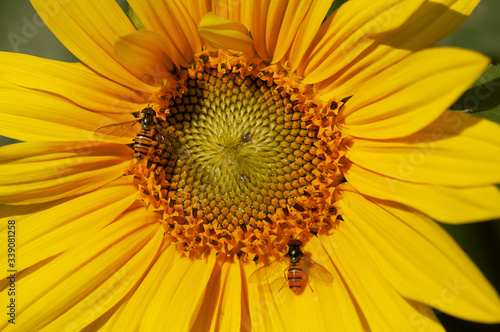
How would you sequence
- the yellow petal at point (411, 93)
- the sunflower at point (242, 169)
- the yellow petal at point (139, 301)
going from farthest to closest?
the yellow petal at point (139, 301), the sunflower at point (242, 169), the yellow petal at point (411, 93)

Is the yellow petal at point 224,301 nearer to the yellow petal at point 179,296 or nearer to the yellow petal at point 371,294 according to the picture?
the yellow petal at point 179,296

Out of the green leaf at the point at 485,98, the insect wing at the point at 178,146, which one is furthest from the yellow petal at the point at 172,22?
the green leaf at the point at 485,98

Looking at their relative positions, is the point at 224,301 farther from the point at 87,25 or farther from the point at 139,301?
the point at 87,25

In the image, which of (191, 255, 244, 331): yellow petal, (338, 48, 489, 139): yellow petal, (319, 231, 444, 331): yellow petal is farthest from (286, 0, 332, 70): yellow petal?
(191, 255, 244, 331): yellow petal

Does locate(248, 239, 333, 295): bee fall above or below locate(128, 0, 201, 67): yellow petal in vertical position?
below

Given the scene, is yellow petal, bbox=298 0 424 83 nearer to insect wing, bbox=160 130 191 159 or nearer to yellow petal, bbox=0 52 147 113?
insect wing, bbox=160 130 191 159
